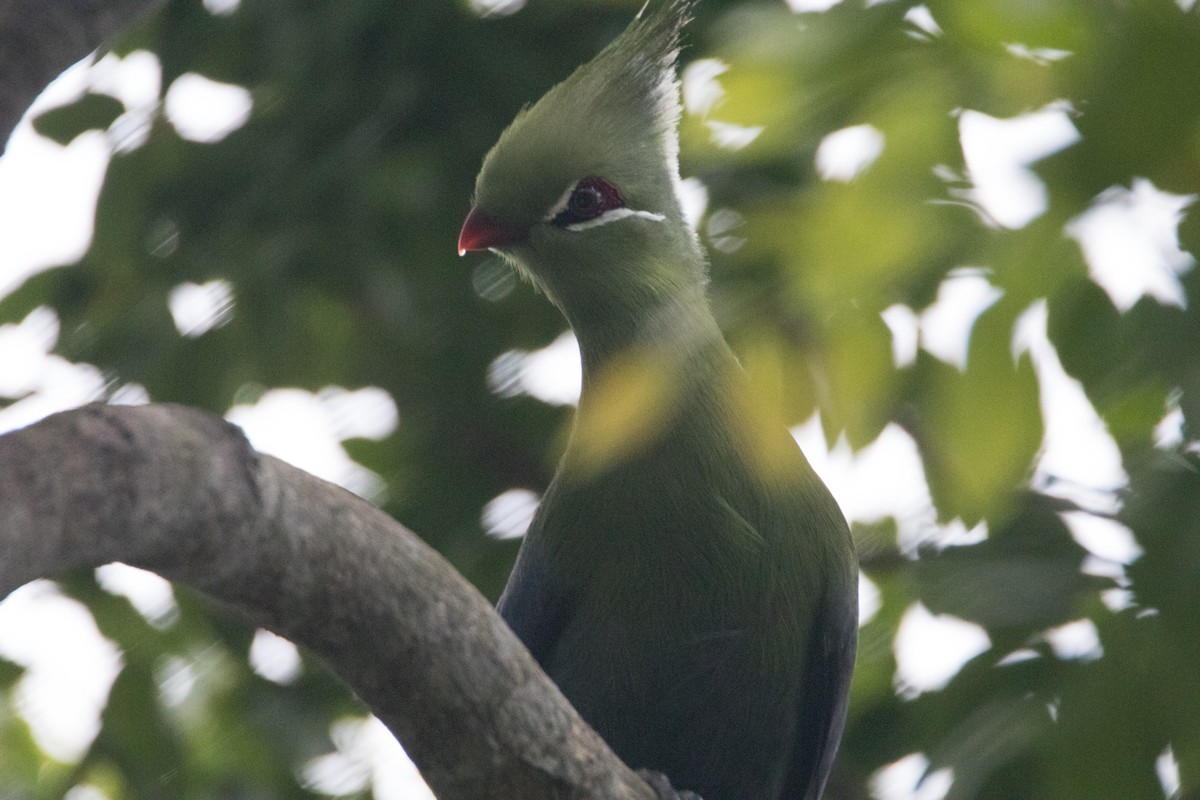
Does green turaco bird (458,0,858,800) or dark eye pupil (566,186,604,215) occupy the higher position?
dark eye pupil (566,186,604,215)

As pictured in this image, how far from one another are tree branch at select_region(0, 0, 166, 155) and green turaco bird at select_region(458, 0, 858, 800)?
1.33m

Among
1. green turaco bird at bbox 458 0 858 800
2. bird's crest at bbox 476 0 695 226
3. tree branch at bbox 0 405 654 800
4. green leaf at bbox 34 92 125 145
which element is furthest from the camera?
green leaf at bbox 34 92 125 145

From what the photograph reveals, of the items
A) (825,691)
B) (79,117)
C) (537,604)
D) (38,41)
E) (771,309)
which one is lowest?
(825,691)

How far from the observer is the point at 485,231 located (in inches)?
127

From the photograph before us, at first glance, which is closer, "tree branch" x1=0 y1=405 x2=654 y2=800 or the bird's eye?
"tree branch" x1=0 y1=405 x2=654 y2=800

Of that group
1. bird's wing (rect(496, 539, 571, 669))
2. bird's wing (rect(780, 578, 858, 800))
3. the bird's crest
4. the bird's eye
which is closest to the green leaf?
the bird's crest

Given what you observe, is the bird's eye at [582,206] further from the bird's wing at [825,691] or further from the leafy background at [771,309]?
the bird's wing at [825,691]

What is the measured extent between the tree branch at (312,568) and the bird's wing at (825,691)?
3.62ft

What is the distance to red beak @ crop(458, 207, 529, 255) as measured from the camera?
10.6 feet

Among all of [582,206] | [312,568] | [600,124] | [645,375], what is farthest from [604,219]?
[312,568]

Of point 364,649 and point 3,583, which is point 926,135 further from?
point 3,583

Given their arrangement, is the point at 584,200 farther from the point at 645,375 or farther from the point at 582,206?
the point at 645,375

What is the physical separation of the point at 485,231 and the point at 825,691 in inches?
56.5

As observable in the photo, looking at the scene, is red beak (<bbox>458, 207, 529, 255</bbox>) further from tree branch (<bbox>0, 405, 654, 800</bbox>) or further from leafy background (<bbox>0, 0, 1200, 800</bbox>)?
tree branch (<bbox>0, 405, 654, 800</bbox>)
